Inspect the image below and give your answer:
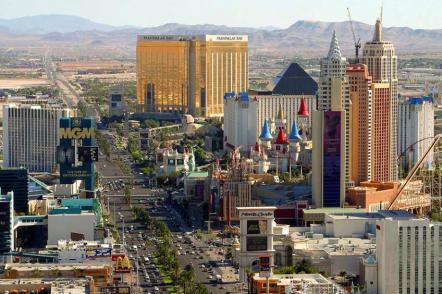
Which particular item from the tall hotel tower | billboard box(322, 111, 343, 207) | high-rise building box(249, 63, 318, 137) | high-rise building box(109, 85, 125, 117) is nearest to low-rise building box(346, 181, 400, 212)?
the tall hotel tower

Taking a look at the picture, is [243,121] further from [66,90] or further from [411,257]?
[66,90]

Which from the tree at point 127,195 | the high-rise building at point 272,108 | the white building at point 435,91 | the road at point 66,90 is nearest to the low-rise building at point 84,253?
the tree at point 127,195

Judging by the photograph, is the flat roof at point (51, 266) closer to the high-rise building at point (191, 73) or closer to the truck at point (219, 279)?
the truck at point (219, 279)

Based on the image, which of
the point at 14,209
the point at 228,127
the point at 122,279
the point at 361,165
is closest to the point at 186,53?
the point at 228,127

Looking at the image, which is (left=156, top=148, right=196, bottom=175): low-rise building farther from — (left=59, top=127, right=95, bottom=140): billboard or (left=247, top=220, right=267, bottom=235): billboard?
(left=247, top=220, right=267, bottom=235): billboard

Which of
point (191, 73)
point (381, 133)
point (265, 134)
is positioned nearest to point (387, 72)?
point (381, 133)
